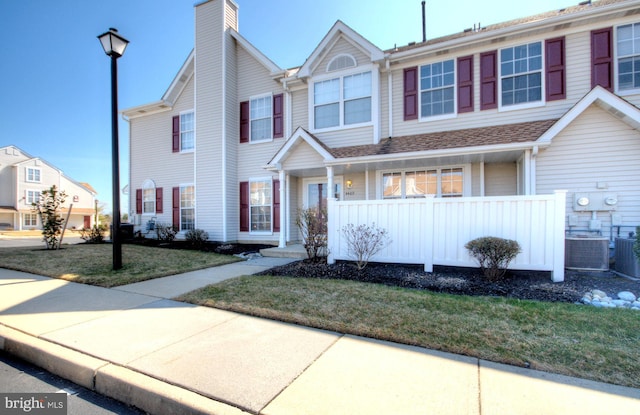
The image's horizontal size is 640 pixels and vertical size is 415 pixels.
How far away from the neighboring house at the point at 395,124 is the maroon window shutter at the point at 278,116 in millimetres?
45

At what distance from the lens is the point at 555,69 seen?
842 centimetres

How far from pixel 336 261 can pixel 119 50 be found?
23.2 feet

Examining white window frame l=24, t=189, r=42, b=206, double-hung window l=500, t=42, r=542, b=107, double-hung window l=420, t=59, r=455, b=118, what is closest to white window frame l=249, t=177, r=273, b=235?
double-hung window l=420, t=59, r=455, b=118

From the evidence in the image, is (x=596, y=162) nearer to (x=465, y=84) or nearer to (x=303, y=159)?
(x=465, y=84)

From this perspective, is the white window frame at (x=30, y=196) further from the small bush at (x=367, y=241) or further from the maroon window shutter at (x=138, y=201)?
the small bush at (x=367, y=241)

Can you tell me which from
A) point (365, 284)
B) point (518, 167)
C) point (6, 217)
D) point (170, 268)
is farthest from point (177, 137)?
point (6, 217)

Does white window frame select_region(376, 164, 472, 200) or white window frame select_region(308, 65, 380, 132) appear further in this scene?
white window frame select_region(308, 65, 380, 132)

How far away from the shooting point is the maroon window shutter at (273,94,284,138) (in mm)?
11887

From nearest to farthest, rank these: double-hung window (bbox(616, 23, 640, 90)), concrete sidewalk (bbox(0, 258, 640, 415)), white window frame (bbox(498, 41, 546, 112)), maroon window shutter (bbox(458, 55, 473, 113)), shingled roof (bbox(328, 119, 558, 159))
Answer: concrete sidewalk (bbox(0, 258, 640, 415)) → double-hung window (bbox(616, 23, 640, 90)) → shingled roof (bbox(328, 119, 558, 159)) → white window frame (bbox(498, 41, 546, 112)) → maroon window shutter (bbox(458, 55, 473, 113))

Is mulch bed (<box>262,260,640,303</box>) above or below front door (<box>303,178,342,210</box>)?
below

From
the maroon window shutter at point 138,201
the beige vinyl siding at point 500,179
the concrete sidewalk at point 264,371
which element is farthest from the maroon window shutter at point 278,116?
the concrete sidewalk at point 264,371

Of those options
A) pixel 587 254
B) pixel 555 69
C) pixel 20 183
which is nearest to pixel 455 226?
pixel 587 254

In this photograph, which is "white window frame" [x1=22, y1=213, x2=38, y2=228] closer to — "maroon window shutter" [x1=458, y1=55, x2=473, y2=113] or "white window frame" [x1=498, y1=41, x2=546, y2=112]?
"maroon window shutter" [x1=458, y1=55, x2=473, y2=113]

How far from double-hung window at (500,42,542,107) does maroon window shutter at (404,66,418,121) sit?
247 cm
